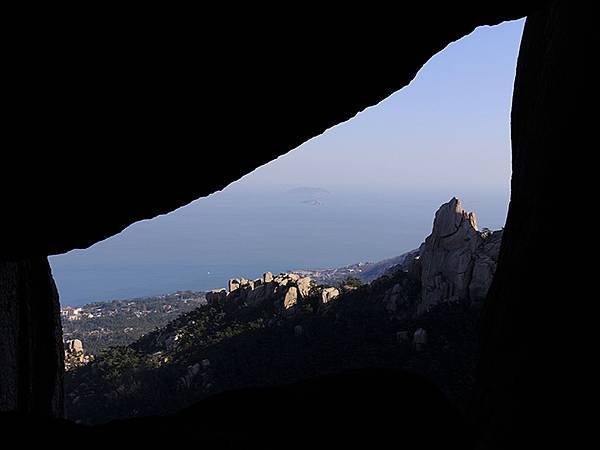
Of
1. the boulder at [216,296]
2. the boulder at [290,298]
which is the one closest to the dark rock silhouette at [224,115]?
the boulder at [290,298]

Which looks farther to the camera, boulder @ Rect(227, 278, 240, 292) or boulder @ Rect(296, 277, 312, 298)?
boulder @ Rect(227, 278, 240, 292)

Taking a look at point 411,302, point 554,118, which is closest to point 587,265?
point 554,118

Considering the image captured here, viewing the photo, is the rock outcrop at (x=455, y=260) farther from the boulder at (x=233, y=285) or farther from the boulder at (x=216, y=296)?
the boulder at (x=216, y=296)

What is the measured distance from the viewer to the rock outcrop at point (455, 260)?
42.7 m

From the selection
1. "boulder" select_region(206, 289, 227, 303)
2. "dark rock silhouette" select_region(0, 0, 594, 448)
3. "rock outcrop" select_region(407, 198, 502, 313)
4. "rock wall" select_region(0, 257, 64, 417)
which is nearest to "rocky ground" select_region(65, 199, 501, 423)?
"rock outcrop" select_region(407, 198, 502, 313)

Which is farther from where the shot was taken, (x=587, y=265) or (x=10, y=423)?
(x=10, y=423)

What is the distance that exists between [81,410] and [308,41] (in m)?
49.2

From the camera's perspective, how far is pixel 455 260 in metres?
46.8

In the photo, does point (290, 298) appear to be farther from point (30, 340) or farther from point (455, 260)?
point (30, 340)

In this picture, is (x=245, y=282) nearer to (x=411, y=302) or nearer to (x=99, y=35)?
(x=411, y=302)

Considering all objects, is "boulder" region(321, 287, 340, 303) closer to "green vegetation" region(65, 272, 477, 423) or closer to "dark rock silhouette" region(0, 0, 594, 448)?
"green vegetation" region(65, 272, 477, 423)

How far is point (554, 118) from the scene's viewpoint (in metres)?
8.92

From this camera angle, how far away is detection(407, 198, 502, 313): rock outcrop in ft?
140

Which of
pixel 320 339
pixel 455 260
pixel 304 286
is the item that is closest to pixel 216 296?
pixel 304 286
